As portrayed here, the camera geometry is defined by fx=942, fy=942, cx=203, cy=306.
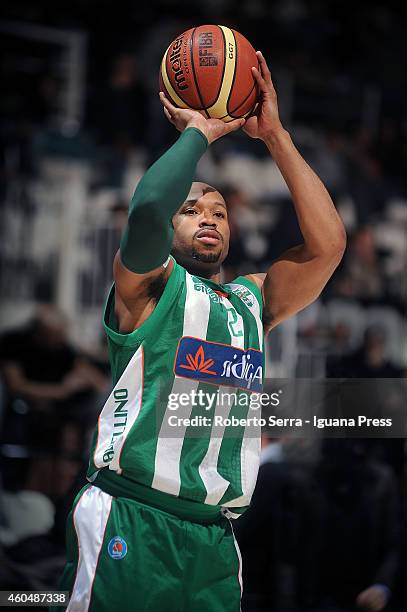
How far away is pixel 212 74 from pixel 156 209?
671 mm

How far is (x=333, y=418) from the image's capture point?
3.67 meters

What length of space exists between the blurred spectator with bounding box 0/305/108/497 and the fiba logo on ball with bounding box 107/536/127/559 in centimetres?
221

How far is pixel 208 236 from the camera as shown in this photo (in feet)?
10.0

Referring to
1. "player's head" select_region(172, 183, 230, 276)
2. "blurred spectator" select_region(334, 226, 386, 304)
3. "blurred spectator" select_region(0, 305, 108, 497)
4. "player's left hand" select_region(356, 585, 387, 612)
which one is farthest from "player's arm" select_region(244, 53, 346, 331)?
"blurred spectator" select_region(334, 226, 386, 304)

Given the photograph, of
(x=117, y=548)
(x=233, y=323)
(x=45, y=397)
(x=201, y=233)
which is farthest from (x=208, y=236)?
(x=45, y=397)

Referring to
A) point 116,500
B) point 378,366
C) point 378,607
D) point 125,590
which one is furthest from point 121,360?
point 378,366

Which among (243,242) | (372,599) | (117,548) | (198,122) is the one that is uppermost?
(243,242)

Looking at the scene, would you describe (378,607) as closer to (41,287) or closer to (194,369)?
(194,369)

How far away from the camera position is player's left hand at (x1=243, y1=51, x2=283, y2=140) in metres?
3.15

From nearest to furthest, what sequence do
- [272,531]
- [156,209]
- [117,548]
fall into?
[156,209], [117,548], [272,531]

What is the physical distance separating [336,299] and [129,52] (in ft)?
12.1

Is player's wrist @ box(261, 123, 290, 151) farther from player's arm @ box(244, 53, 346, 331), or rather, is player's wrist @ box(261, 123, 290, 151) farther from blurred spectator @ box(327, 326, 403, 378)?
blurred spectator @ box(327, 326, 403, 378)

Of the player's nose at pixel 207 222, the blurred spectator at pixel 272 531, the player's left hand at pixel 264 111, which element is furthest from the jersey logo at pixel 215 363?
the blurred spectator at pixel 272 531

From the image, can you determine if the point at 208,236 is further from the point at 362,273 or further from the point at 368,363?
the point at 362,273
